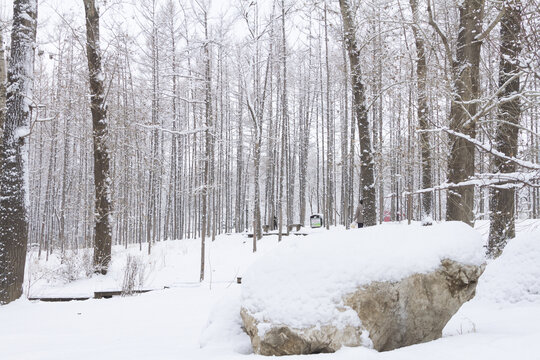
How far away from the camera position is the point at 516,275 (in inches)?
183

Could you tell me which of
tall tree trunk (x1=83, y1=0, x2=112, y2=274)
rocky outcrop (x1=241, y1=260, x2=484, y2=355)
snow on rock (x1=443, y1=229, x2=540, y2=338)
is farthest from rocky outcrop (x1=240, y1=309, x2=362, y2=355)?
tall tree trunk (x1=83, y1=0, x2=112, y2=274)

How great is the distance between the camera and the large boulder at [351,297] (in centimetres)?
257

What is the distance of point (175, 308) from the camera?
5301 mm

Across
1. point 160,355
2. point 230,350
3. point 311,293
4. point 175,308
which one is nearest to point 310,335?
point 311,293

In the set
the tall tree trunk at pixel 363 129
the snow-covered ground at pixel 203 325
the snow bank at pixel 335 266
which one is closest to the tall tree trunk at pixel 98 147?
the snow-covered ground at pixel 203 325

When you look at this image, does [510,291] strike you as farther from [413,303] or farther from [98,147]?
[98,147]

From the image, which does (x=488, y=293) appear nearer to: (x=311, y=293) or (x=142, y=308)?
(x=311, y=293)

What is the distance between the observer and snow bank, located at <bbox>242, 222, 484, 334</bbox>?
2609mm

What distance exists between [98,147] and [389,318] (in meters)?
8.18

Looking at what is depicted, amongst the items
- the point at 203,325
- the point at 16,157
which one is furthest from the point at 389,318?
the point at 16,157

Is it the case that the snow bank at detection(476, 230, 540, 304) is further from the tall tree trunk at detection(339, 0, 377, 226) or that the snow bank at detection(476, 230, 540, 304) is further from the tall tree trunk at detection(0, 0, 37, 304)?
the tall tree trunk at detection(0, 0, 37, 304)

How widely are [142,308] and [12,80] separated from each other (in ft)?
14.5

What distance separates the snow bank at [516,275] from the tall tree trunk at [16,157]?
706 centimetres

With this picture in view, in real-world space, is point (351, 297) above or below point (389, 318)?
above
